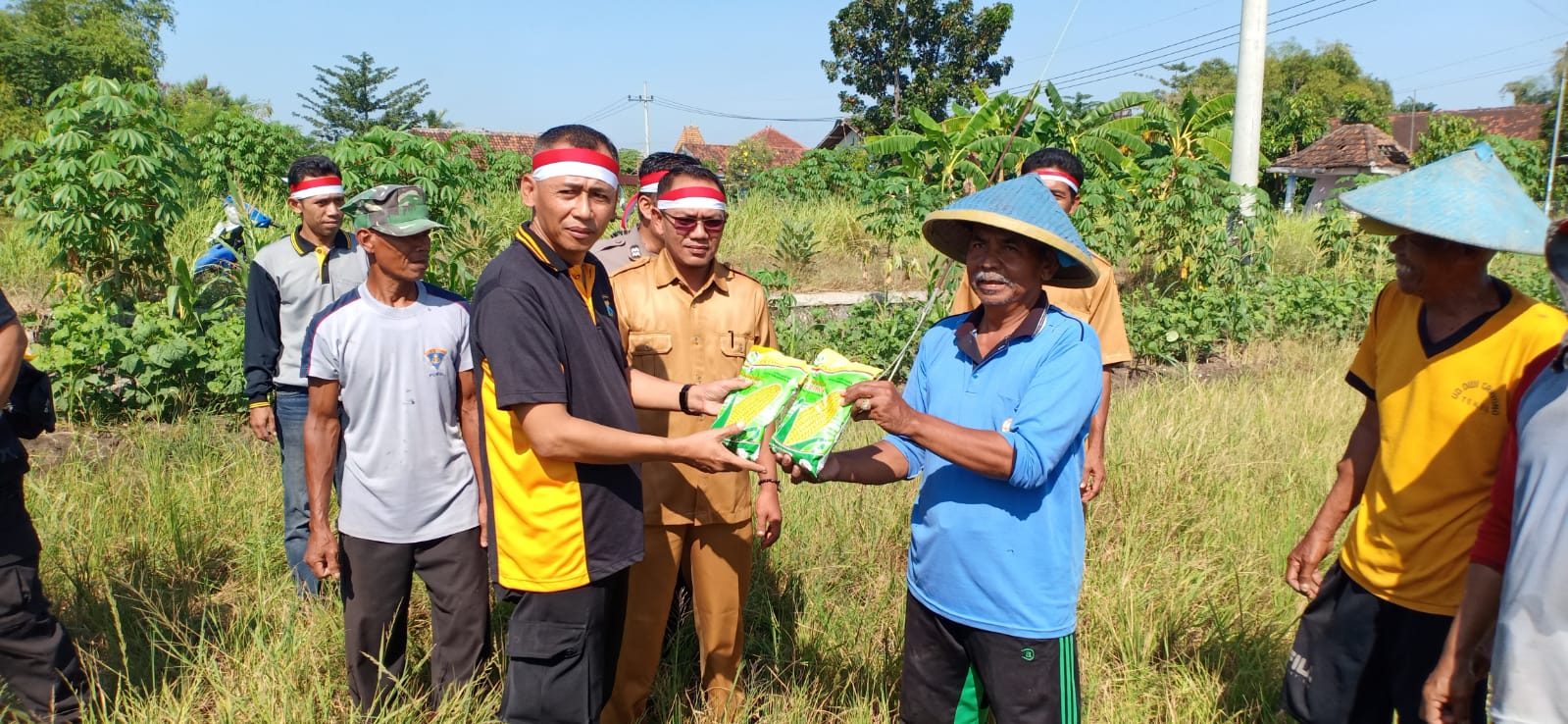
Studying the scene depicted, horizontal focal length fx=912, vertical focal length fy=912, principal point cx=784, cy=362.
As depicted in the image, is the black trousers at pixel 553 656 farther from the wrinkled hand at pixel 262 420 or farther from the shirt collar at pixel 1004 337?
the wrinkled hand at pixel 262 420

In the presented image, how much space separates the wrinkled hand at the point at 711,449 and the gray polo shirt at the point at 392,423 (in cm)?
107

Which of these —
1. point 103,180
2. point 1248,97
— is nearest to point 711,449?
point 103,180

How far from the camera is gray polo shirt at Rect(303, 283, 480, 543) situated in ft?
9.93

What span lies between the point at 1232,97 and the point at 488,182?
10847 millimetres

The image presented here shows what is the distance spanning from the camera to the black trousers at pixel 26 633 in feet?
8.83

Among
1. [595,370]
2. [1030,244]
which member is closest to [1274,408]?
[1030,244]

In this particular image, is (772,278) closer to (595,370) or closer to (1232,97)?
(595,370)

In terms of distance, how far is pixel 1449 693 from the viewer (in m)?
2.00

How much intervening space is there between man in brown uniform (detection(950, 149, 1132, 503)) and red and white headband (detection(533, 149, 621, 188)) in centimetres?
167

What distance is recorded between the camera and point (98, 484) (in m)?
4.48

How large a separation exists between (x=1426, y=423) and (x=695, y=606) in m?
2.31

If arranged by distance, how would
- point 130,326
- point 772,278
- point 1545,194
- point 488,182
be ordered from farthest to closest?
1. point 1545,194
2. point 488,182
3. point 772,278
4. point 130,326

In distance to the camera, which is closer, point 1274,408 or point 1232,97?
point 1274,408

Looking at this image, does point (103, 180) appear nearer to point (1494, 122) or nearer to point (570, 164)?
point (570, 164)
